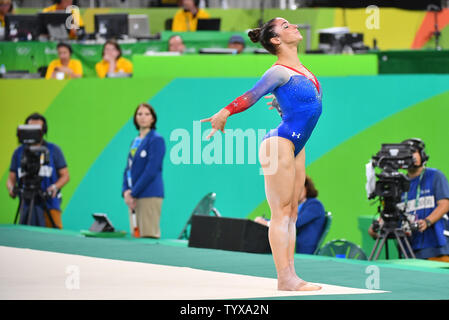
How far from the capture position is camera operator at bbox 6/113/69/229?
9797mm

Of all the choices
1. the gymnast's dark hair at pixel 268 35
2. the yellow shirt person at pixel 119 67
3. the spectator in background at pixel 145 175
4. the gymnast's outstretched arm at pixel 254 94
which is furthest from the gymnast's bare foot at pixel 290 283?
the yellow shirt person at pixel 119 67

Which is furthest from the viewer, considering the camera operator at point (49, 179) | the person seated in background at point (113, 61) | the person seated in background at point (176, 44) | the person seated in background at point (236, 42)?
the person seated in background at point (236, 42)

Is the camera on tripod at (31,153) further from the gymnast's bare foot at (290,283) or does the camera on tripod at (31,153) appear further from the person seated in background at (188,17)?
the person seated in background at (188,17)

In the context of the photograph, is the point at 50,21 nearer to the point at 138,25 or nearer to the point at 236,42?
the point at 138,25

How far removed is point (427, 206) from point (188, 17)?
7.30m

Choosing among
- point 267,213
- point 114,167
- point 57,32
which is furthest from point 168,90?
point 57,32

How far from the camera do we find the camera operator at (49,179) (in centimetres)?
980

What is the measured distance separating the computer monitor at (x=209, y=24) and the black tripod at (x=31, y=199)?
5.22 m

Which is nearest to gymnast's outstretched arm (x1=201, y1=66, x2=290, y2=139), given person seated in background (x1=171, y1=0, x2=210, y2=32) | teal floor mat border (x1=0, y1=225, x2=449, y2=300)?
teal floor mat border (x1=0, y1=225, x2=449, y2=300)

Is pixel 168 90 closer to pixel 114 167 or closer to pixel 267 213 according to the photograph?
pixel 114 167

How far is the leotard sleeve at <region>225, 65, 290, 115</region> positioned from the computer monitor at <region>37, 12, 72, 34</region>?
28.0ft
